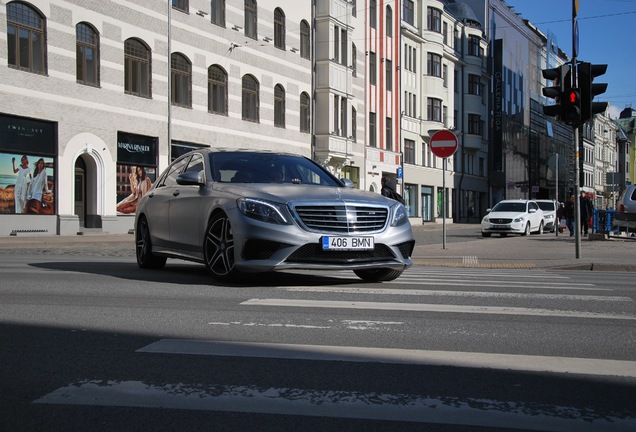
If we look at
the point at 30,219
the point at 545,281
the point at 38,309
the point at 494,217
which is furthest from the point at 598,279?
the point at 494,217

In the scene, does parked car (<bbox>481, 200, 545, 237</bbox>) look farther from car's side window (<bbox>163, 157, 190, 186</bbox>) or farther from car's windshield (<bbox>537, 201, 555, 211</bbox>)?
car's side window (<bbox>163, 157, 190, 186</bbox>)

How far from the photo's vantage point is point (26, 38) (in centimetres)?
2652

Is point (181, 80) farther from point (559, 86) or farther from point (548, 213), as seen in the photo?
point (559, 86)

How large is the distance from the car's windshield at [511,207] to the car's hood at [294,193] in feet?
92.0

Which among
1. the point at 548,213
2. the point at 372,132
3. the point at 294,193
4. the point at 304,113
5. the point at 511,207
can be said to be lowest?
the point at 548,213

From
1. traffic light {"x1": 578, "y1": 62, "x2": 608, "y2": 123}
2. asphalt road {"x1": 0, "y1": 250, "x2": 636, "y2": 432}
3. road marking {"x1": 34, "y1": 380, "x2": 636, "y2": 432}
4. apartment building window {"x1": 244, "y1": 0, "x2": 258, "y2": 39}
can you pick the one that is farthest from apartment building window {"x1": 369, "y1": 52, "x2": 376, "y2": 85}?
road marking {"x1": 34, "y1": 380, "x2": 636, "y2": 432}

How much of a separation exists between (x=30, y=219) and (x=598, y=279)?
20263 millimetres

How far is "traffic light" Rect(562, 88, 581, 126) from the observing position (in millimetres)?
15328

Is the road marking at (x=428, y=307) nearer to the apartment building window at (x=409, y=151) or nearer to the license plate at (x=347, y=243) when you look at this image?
the license plate at (x=347, y=243)

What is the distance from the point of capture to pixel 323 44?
44.5m

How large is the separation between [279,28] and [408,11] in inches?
791

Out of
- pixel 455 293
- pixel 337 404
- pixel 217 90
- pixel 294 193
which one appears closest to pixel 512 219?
pixel 217 90

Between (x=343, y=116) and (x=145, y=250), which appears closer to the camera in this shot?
(x=145, y=250)

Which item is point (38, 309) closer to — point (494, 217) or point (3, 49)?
point (3, 49)
